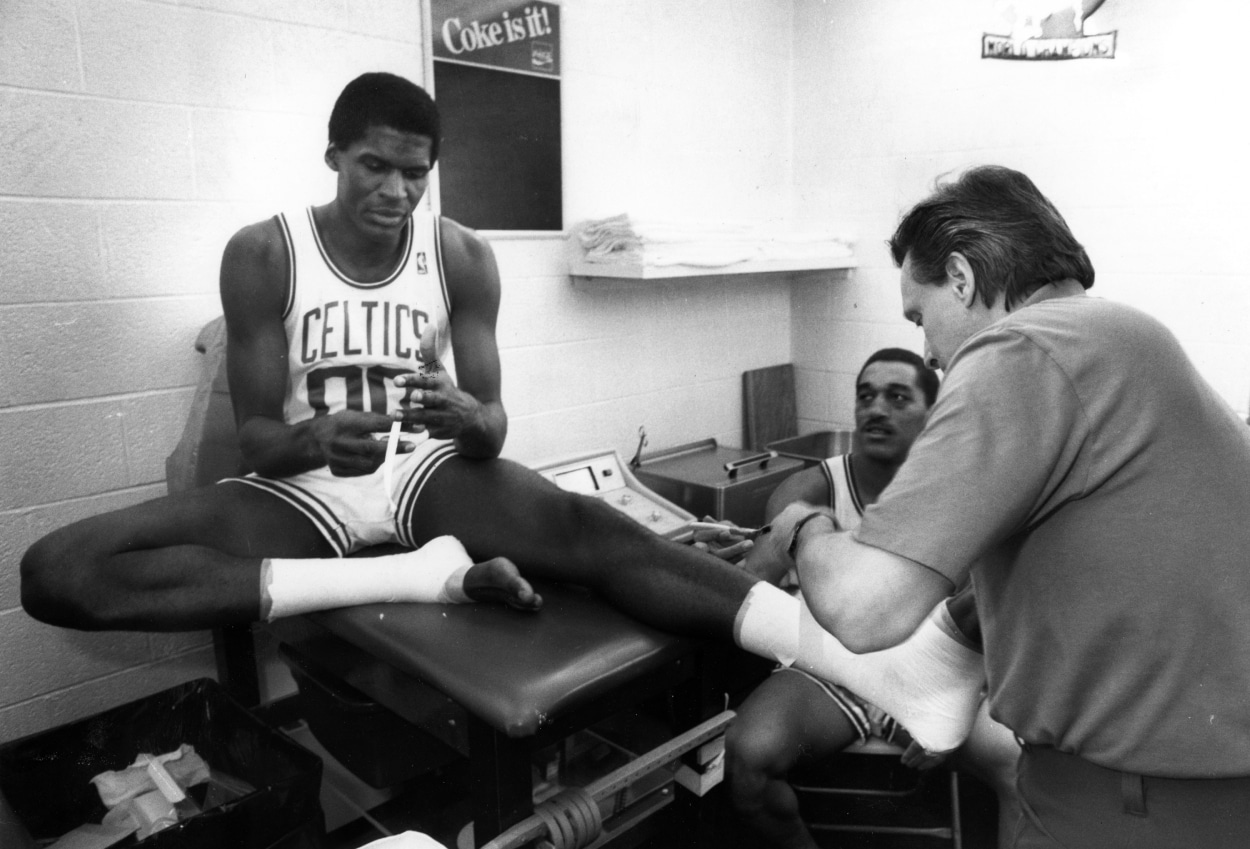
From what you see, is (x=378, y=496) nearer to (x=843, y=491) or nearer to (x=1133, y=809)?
(x=843, y=491)

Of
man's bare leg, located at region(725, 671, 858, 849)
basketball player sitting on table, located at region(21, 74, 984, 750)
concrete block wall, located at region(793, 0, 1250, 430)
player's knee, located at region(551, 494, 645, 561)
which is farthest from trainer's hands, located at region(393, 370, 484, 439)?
concrete block wall, located at region(793, 0, 1250, 430)

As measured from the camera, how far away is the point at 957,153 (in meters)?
2.25

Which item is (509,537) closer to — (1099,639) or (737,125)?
(1099,639)

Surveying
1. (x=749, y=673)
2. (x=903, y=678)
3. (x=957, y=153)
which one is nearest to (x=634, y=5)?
(x=957, y=153)

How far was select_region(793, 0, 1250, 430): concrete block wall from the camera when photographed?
1850 mm

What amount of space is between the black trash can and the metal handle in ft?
4.59

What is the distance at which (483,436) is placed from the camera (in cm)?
173

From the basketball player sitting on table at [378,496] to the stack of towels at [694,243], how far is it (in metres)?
0.50

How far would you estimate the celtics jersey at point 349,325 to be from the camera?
1.75 m

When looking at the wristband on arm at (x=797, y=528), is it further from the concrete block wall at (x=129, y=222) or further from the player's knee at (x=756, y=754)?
the concrete block wall at (x=129, y=222)

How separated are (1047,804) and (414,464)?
1.26m

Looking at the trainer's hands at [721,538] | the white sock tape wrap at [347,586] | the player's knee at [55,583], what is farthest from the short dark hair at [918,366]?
the player's knee at [55,583]

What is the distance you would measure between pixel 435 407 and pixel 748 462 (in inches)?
48.8

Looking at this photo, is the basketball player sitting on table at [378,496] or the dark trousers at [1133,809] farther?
the basketball player sitting on table at [378,496]
